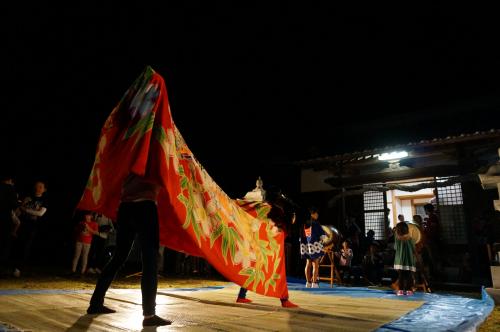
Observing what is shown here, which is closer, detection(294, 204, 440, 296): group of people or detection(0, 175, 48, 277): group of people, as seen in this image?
detection(0, 175, 48, 277): group of people

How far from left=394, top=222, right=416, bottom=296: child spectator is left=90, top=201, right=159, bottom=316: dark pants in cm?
589

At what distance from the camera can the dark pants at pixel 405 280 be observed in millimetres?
7043

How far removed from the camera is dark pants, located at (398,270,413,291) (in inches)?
277

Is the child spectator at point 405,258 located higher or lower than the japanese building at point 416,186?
lower

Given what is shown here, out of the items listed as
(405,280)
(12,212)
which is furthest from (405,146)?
Answer: (12,212)

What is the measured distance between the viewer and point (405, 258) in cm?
715

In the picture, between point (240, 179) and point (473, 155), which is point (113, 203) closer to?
point (473, 155)

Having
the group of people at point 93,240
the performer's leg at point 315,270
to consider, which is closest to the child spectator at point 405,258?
the performer's leg at point 315,270

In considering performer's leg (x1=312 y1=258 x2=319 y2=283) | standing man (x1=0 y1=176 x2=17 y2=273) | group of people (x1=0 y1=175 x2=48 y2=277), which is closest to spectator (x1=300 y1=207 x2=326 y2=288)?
performer's leg (x1=312 y1=258 x2=319 y2=283)

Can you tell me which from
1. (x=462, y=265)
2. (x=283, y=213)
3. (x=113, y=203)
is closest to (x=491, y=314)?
(x=283, y=213)

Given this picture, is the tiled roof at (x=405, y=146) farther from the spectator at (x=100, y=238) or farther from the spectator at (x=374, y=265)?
the spectator at (x=100, y=238)

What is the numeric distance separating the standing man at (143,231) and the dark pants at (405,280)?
586 centimetres

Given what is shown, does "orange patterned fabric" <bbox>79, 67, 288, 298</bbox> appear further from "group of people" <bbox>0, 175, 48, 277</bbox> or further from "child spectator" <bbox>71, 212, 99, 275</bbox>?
"child spectator" <bbox>71, 212, 99, 275</bbox>

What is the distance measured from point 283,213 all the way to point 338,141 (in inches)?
411
